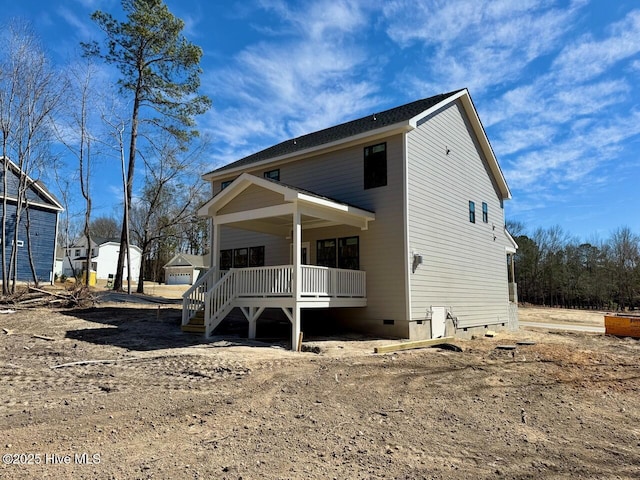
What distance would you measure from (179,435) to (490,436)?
343cm

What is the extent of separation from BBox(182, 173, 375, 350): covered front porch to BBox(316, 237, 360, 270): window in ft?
1.30

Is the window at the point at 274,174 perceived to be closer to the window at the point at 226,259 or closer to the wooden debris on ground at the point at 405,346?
the window at the point at 226,259

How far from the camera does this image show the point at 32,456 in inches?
161

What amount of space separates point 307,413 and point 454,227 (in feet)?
37.3

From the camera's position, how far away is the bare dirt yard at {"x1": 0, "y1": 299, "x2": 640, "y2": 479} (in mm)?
4137

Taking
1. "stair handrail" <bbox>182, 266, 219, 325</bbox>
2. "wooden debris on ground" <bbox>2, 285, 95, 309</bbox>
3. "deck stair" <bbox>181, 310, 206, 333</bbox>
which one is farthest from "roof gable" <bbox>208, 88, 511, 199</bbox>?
"wooden debris on ground" <bbox>2, 285, 95, 309</bbox>

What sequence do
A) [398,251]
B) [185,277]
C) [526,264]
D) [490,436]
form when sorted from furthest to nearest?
1. [185,277]
2. [526,264]
3. [398,251]
4. [490,436]

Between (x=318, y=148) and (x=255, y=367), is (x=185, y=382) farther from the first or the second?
(x=318, y=148)

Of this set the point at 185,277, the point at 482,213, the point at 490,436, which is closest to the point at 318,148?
the point at 482,213

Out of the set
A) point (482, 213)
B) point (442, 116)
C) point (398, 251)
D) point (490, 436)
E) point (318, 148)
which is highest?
point (442, 116)

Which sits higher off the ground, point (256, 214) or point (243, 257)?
point (256, 214)

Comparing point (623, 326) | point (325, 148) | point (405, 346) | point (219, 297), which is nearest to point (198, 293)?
point (219, 297)

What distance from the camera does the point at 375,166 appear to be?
13750 mm

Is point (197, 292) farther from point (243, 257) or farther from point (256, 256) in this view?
point (243, 257)
